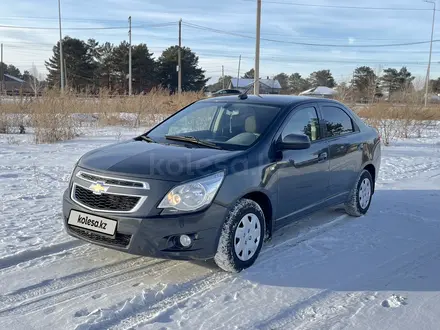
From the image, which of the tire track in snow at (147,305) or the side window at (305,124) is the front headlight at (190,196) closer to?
the tire track in snow at (147,305)

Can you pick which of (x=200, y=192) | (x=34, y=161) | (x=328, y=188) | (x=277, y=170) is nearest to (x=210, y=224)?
(x=200, y=192)

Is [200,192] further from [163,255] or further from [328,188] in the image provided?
[328,188]

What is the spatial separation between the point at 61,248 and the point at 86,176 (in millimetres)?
1006

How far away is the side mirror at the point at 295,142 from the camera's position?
14.3 feet

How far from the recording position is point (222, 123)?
16.0 ft

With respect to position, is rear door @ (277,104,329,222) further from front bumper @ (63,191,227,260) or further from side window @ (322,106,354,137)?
front bumper @ (63,191,227,260)

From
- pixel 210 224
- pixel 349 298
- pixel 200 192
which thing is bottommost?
pixel 349 298

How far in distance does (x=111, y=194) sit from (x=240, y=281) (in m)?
1.36

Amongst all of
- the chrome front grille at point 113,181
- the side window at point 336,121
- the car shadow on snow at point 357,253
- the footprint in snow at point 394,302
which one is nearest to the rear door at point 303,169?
the side window at point 336,121

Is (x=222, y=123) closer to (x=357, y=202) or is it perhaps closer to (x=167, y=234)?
(x=167, y=234)

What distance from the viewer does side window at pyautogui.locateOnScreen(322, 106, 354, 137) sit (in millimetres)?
5387

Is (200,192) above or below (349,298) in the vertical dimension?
above

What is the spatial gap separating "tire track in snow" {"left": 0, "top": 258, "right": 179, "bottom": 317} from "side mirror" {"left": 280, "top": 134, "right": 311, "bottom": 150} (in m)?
1.62

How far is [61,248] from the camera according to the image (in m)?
4.43
